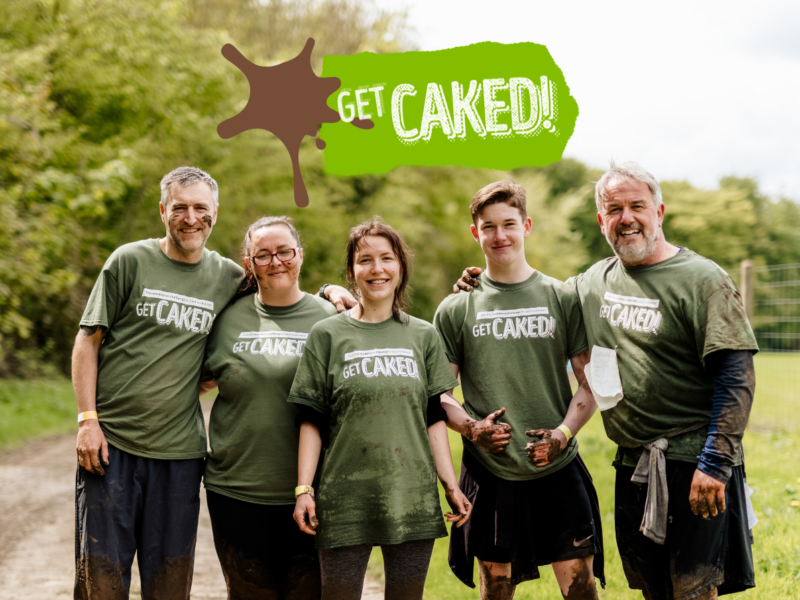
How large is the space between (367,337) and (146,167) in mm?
14061

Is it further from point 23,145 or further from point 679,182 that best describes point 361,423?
point 679,182

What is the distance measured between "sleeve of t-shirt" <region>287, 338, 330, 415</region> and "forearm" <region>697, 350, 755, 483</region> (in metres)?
1.57

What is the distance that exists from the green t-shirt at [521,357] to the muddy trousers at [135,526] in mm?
1424

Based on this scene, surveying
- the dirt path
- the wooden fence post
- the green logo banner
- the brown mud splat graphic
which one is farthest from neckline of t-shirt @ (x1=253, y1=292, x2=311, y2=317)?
the wooden fence post

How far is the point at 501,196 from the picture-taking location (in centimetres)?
335

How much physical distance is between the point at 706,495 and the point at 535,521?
811 millimetres

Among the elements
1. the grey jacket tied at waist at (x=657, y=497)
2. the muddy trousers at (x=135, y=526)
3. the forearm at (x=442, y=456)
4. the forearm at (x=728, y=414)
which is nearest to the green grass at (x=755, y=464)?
the grey jacket tied at waist at (x=657, y=497)

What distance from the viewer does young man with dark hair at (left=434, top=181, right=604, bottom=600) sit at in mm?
3297

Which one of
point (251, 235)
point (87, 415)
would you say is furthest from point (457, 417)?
point (87, 415)

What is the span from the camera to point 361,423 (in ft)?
9.78

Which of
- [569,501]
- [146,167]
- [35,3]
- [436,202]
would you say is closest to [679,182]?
[436,202]

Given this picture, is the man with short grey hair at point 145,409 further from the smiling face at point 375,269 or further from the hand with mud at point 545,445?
the hand with mud at point 545,445

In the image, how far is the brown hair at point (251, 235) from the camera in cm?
336

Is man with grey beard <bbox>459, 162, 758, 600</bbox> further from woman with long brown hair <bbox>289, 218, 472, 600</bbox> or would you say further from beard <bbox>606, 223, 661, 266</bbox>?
woman with long brown hair <bbox>289, 218, 472, 600</bbox>
